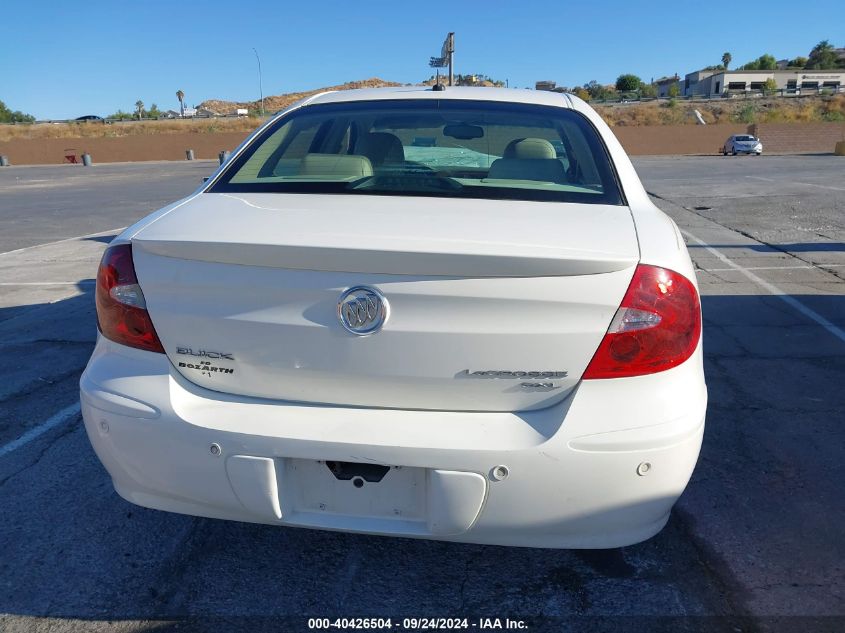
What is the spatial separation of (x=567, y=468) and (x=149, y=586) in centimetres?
149

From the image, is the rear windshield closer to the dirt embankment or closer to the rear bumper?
the rear bumper

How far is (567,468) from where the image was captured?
194cm

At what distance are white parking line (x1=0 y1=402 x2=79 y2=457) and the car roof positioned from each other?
2.09 m

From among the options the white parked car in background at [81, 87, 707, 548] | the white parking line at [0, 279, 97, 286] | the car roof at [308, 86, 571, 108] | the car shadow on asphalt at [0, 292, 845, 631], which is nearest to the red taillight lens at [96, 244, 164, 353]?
the white parked car in background at [81, 87, 707, 548]

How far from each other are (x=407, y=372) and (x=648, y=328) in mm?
689

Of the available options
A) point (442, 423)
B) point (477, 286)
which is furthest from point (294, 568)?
point (477, 286)

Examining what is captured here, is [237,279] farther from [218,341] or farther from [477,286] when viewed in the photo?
[477,286]

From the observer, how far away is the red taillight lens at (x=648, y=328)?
6.43 feet

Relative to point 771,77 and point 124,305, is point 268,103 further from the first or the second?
point 124,305

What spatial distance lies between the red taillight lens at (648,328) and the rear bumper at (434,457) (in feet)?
0.12

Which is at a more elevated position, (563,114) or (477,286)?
(563,114)

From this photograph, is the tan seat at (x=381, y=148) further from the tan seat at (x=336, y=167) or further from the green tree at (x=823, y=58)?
the green tree at (x=823, y=58)

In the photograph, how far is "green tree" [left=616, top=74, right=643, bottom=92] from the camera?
103 m

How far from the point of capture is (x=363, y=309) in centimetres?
194
